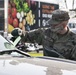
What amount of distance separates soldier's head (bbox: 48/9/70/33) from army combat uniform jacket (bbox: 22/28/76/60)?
0.21 ft

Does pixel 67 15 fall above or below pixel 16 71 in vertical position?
above

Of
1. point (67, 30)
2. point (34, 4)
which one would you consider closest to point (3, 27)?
point (34, 4)

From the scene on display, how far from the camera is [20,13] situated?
22938 millimetres

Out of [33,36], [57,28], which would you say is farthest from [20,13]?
[57,28]

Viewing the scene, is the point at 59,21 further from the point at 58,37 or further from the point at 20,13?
the point at 20,13

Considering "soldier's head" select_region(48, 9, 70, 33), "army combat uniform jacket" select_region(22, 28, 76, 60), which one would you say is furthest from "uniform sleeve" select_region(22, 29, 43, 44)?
"soldier's head" select_region(48, 9, 70, 33)

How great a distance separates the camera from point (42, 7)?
25.1m

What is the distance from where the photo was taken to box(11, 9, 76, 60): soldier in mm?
3658

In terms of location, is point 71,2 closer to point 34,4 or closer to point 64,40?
point 34,4

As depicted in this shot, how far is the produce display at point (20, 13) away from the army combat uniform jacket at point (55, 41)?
1775cm

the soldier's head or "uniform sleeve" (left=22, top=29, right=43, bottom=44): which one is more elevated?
the soldier's head

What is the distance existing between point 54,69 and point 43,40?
160 centimetres

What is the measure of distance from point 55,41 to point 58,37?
6 cm

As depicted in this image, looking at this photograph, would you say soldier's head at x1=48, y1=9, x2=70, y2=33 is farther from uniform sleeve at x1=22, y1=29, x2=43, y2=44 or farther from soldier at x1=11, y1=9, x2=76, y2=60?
uniform sleeve at x1=22, y1=29, x2=43, y2=44
